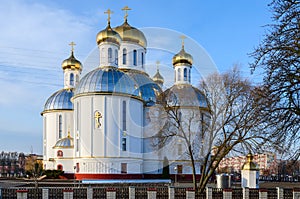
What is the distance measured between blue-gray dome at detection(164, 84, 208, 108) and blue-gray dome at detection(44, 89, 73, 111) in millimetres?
22679

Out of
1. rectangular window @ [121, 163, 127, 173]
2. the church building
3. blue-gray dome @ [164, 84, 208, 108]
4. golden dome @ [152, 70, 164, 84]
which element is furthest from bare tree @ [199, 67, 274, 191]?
golden dome @ [152, 70, 164, 84]

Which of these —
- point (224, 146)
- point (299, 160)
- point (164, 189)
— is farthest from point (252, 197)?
point (299, 160)

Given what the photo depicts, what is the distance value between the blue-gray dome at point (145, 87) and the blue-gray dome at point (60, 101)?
9001mm

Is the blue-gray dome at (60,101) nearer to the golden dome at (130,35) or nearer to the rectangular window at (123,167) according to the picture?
the golden dome at (130,35)

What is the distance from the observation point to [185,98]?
27969 mm

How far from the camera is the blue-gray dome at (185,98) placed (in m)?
25.2

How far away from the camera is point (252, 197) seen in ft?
69.4

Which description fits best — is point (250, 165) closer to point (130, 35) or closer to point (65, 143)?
point (65, 143)

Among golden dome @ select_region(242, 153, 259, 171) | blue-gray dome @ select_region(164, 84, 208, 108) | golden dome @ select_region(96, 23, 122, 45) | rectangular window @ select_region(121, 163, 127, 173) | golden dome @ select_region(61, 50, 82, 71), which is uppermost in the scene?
golden dome @ select_region(96, 23, 122, 45)

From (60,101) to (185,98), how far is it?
82.0 ft

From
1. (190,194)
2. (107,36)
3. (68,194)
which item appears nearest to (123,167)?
(107,36)

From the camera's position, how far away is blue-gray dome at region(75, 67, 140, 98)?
37.7 metres

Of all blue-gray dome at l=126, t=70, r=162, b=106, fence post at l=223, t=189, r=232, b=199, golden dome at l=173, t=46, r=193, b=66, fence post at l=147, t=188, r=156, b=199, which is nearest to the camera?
fence post at l=147, t=188, r=156, b=199

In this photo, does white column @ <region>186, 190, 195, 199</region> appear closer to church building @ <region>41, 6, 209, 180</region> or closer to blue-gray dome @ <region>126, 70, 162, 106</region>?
church building @ <region>41, 6, 209, 180</region>
